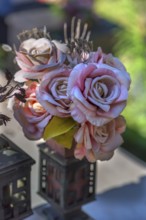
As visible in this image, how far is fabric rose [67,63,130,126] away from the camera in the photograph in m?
0.85

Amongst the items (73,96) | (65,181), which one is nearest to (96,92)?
(73,96)

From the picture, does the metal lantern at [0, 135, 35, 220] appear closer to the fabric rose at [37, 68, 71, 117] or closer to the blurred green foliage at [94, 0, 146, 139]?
the fabric rose at [37, 68, 71, 117]

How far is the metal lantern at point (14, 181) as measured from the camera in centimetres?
92

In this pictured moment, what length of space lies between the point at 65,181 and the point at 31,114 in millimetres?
171

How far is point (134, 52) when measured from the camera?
2.46 metres

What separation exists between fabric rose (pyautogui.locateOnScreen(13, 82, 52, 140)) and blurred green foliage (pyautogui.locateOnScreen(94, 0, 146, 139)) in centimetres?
141

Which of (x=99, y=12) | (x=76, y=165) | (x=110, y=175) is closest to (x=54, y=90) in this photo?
(x=76, y=165)

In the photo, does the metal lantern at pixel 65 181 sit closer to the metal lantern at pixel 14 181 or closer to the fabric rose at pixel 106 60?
the metal lantern at pixel 14 181

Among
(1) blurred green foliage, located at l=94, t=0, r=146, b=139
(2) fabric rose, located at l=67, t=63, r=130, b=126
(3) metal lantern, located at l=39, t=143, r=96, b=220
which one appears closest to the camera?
(2) fabric rose, located at l=67, t=63, r=130, b=126

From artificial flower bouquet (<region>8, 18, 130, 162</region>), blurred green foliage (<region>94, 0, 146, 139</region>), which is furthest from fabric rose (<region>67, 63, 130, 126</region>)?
blurred green foliage (<region>94, 0, 146, 139</region>)

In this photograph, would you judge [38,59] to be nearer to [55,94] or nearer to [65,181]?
[55,94]

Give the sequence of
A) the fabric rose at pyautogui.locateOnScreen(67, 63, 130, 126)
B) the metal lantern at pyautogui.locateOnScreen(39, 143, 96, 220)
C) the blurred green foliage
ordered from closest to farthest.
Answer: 1. the fabric rose at pyautogui.locateOnScreen(67, 63, 130, 126)
2. the metal lantern at pyautogui.locateOnScreen(39, 143, 96, 220)
3. the blurred green foliage

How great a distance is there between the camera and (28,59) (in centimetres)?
94

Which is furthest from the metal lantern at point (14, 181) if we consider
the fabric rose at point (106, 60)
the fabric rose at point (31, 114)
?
the fabric rose at point (106, 60)
